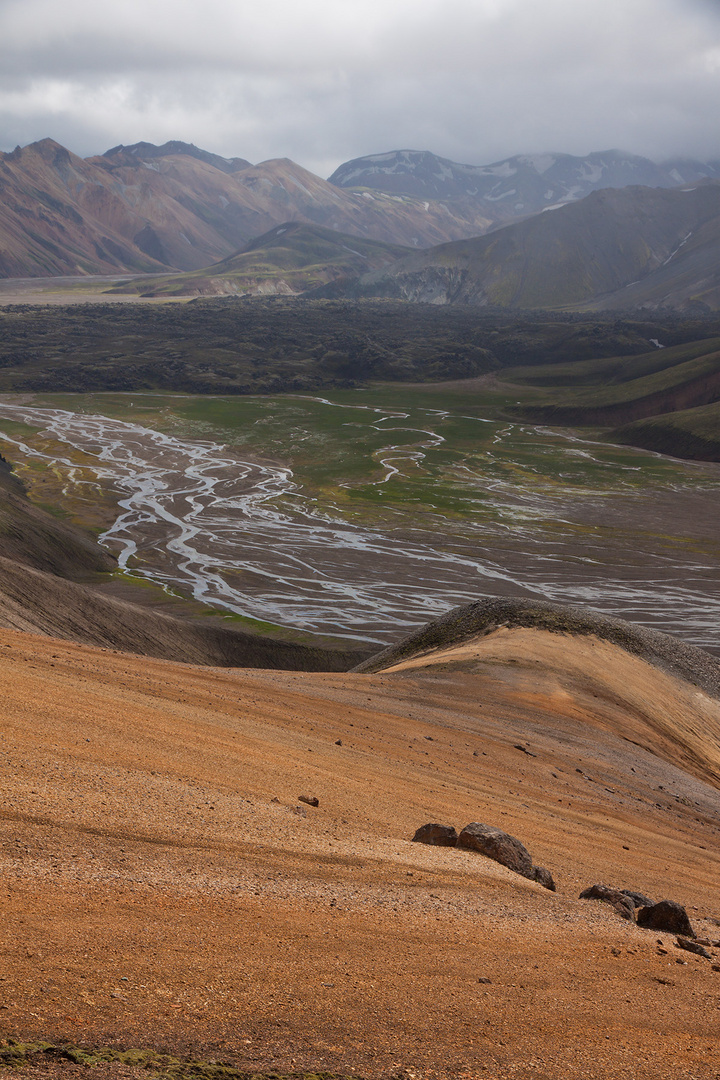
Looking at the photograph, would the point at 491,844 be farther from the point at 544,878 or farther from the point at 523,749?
the point at 523,749

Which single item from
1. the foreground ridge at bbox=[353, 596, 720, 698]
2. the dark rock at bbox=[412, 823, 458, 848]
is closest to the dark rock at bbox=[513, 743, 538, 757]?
the dark rock at bbox=[412, 823, 458, 848]

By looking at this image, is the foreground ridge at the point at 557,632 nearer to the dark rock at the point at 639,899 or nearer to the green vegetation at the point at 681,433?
the dark rock at the point at 639,899

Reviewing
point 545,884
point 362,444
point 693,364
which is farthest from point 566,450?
point 545,884

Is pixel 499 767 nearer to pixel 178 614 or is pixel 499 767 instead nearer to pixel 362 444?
pixel 178 614

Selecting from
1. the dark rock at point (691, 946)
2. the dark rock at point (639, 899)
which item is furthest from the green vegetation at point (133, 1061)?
the dark rock at point (639, 899)

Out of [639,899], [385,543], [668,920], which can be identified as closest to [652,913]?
[668,920]
